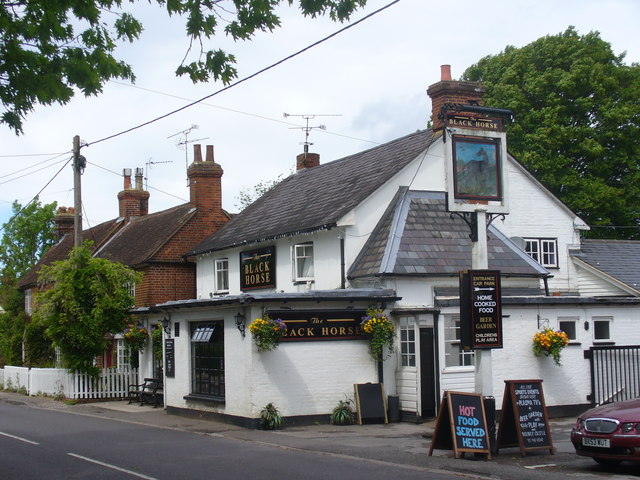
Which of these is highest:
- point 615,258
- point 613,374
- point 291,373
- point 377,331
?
point 615,258

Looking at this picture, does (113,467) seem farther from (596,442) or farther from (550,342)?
(550,342)

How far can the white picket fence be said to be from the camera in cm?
2678

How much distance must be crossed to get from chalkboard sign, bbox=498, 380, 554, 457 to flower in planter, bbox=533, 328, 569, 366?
501 cm

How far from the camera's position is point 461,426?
1363cm

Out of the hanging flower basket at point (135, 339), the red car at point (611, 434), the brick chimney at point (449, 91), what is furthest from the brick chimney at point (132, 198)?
the red car at point (611, 434)

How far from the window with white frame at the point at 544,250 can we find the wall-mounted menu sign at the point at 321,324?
31.6ft

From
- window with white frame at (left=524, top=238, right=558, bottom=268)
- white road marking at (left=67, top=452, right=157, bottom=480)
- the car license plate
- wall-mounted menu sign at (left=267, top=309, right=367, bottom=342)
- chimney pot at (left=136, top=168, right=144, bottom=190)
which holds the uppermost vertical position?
chimney pot at (left=136, top=168, right=144, bottom=190)

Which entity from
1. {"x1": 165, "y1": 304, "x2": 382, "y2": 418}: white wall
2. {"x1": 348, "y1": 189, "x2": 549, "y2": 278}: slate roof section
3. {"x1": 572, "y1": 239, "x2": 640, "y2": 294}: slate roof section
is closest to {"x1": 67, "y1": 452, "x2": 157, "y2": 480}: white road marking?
{"x1": 165, "y1": 304, "x2": 382, "y2": 418}: white wall

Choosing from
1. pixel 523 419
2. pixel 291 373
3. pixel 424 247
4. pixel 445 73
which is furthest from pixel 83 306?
pixel 523 419

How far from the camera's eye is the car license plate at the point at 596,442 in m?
12.0

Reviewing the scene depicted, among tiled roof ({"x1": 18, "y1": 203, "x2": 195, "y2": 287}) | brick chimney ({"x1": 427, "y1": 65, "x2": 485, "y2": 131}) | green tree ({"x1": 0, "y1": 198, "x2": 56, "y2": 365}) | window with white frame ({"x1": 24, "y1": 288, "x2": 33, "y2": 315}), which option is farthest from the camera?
green tree ({"x1": 0, "y1": 198, "x2": 56, "y2": 365})

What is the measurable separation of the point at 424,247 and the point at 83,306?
11.3 metres

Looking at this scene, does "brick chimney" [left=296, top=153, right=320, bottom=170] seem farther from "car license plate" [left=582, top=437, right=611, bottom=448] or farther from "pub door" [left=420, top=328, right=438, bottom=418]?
"car license plate" [left=582, top=437, right=611, bottom=448]

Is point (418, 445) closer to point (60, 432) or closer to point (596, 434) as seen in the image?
point (596, 434)
